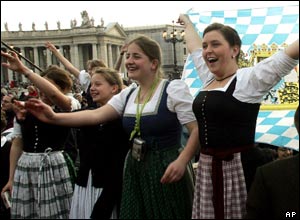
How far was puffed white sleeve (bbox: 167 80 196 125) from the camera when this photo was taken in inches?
72.6

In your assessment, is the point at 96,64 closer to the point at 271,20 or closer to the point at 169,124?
the point at 271,20

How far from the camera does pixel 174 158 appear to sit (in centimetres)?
187

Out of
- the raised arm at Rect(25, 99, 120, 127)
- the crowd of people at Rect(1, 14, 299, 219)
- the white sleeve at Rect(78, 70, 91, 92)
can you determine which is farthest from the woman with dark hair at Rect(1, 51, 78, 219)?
the white sleeve at Rect(78, 70, 91, 92)

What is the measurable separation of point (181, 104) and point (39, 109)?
0.66 meters

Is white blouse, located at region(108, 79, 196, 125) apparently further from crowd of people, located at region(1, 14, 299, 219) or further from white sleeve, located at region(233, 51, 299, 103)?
white sleeve, located at region(233, 51, 299, 103)

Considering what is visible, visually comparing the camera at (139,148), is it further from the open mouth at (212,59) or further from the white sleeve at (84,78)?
the white sleeve at (84,78)

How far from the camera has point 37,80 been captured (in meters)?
2.00

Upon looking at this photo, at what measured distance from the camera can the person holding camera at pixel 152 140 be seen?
5.99ft

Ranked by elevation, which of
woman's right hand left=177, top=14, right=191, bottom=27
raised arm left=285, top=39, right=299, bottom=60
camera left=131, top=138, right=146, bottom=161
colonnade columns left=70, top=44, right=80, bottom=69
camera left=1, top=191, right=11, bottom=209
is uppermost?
colonnade columns left=70, top=44, right=80, bottom=69

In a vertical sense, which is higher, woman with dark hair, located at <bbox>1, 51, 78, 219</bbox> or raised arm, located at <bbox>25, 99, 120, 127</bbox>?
raised arm, located at <bbox>25, 99, 120, 127</bbox>

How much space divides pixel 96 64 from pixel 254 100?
2.08 meters

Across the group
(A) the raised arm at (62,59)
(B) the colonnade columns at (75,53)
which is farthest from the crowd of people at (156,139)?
(B) the colonnade columns at (75,53)

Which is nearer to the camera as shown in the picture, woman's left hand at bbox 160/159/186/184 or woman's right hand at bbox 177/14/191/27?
woman's left hand at bbox 160/159/186/184

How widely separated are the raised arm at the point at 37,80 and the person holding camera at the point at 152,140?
24 cm
